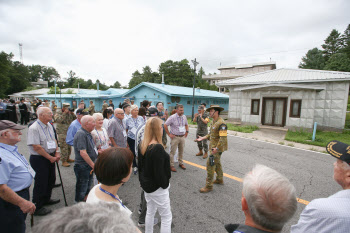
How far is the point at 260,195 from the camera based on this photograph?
1.07m

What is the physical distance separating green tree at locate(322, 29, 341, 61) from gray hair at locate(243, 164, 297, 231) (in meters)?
58.8

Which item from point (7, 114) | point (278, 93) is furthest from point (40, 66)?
point (278, 93)

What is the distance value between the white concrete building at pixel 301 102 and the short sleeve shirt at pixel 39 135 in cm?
1401

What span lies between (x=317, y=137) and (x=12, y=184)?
13.2m

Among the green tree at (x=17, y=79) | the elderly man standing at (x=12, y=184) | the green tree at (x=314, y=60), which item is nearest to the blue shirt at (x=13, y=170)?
the elderly man standing at (x=12, y=184)

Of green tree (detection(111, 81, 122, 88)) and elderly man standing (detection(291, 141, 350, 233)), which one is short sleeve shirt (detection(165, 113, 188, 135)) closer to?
elderly man standing (detection(291, 141, 350, 233))

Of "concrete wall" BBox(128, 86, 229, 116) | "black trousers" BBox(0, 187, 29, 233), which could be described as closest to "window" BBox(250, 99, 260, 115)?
"concrete wall" BBox(128, 86, 229, 116)

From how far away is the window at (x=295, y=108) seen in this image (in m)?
12.5

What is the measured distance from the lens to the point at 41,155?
10.2ft

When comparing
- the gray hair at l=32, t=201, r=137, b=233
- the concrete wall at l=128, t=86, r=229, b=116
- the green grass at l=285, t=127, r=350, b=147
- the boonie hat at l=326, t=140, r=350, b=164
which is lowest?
the green grass at l=285, t=127, r=350, b=147

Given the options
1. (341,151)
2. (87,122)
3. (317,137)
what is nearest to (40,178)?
(87,122)

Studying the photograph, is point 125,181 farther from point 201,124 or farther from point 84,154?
point 201,124

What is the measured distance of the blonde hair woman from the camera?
90.4 inches

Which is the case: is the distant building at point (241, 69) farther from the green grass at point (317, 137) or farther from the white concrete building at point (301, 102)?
the green grass at point (317, 137)
